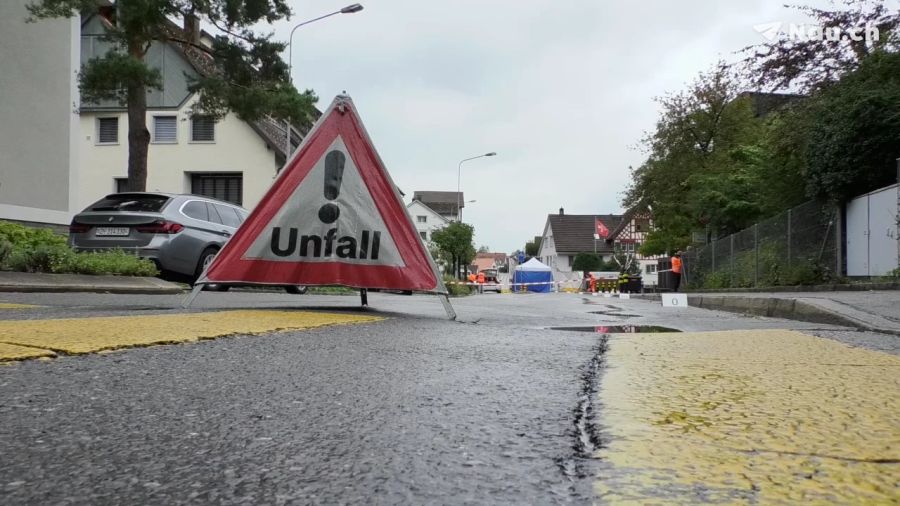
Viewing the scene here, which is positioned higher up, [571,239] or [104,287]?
[571,239]

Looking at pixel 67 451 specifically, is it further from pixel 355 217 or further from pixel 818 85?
pixel 818 85

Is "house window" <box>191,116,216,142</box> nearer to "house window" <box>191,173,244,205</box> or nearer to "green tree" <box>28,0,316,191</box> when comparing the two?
"house window" <box>191,173,244,205</box>

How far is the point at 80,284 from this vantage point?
29.1 feet

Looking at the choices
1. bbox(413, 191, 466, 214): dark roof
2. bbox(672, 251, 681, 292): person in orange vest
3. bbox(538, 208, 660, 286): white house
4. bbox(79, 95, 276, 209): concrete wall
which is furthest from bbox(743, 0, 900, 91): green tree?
bbox(413, 191, 466, 214): dark roof

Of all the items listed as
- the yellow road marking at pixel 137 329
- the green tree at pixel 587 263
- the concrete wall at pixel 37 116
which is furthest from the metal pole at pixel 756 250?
the green tree at pixel 587 263

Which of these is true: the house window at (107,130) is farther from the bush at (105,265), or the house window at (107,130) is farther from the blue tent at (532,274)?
the blue tent at (532,274)

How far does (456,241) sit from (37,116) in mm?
29592

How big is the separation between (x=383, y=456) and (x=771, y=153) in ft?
64.0

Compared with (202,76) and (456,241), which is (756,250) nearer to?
(202,76)

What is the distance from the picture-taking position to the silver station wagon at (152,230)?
10344mm

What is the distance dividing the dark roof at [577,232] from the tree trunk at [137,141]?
70773 mm

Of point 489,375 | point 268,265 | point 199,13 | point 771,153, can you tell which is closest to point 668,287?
point 771,153

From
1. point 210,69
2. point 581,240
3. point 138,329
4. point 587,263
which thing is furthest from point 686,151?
point 581,240

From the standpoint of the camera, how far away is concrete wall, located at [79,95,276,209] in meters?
30.5
